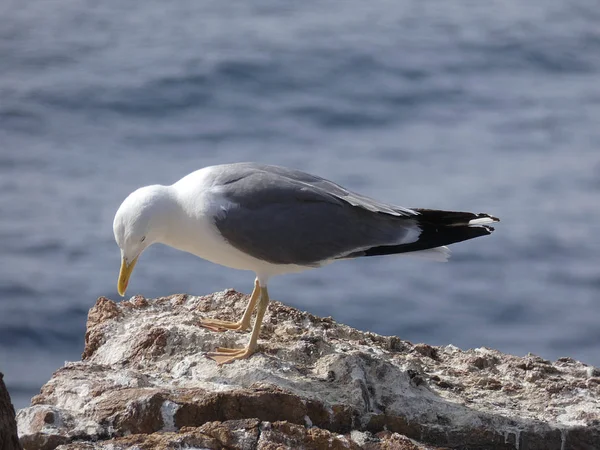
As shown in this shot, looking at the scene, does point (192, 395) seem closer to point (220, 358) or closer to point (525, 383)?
point (220, 358)

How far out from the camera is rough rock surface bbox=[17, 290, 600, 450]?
4473mm

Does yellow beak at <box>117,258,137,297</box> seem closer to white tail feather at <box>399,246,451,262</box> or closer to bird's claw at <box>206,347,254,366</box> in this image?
bird's claw at <box>206,347,254,366</box>

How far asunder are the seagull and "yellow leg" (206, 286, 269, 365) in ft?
0.04

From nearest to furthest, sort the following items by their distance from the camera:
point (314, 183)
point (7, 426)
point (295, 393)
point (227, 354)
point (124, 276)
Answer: point (7, 426)
point (295, 393)
point (227, 354)
point (124, 276)
point (314, 183)

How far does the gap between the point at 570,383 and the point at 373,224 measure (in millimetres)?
1366

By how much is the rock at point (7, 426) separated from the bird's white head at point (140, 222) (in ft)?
6.66

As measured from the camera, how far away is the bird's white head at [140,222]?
5859 mm

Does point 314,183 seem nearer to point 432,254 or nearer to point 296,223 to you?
point 296,223

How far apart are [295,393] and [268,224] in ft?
3.99

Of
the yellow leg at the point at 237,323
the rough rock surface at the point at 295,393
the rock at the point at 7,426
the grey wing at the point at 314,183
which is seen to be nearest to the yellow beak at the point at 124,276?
the rough rock surface at the point at 295,393

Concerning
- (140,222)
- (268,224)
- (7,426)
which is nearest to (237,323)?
(268,224)

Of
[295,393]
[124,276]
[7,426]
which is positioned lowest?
[7,426]

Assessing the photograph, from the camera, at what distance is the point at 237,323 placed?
237 inches

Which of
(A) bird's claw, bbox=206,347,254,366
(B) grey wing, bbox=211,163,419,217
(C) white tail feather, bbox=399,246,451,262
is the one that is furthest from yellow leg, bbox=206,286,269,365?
(C) white tail feather, bbox=399,246,451,262
